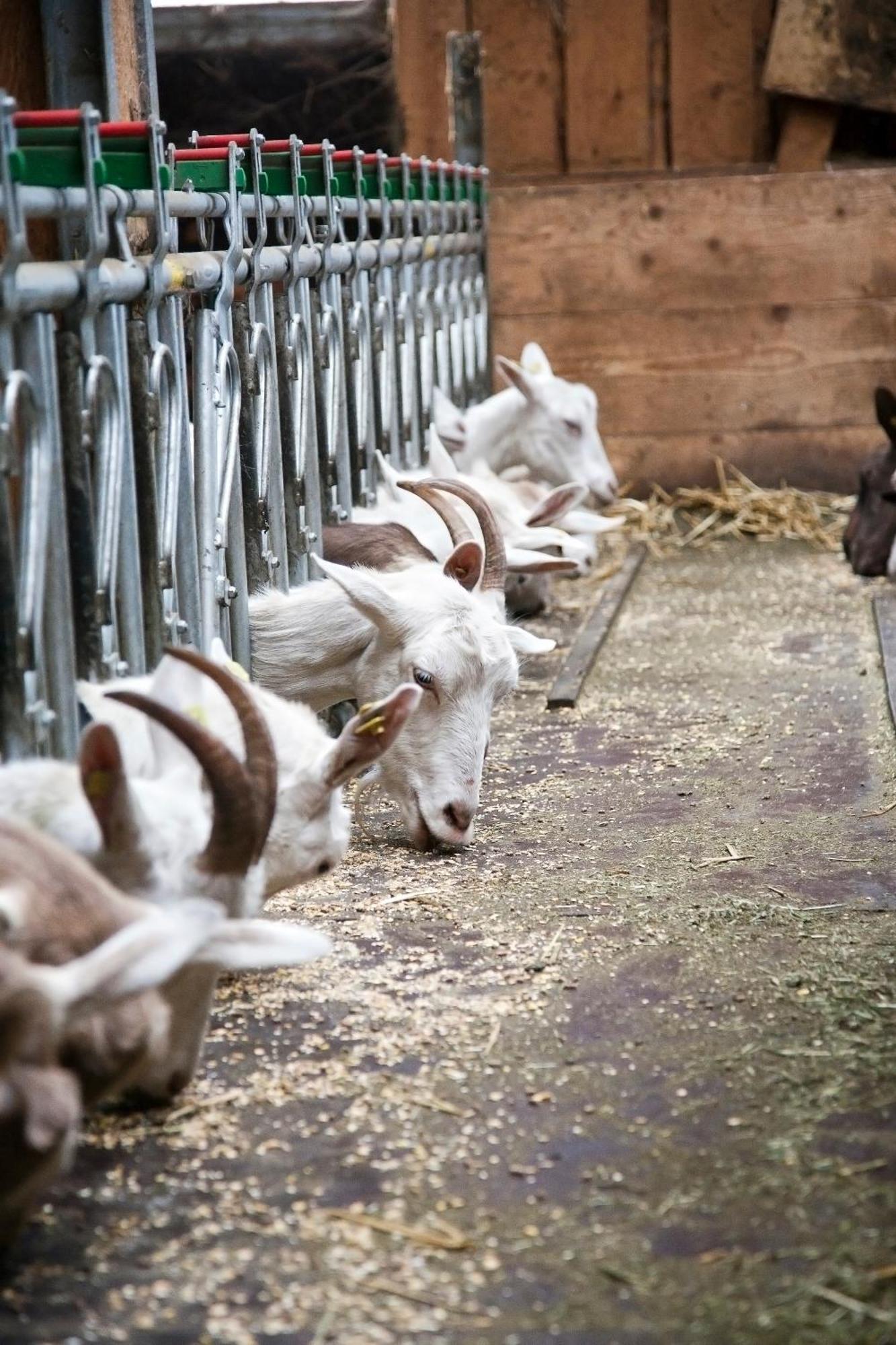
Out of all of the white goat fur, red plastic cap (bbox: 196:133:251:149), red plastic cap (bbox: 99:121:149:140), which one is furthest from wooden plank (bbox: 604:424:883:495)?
red plastic cap (bbox: 99:121:149:140)

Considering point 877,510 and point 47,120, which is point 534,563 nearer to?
point 47,120

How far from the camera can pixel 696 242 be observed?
31.6ft

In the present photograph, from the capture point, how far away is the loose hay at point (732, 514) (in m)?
9.21

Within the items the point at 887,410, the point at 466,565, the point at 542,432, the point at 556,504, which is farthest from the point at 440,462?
the point at 887,410

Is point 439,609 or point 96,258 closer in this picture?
point 96,258

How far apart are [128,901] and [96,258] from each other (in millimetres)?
1356

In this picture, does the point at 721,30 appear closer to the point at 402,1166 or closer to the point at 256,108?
the point at 256,108

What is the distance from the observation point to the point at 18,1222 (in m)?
2.31

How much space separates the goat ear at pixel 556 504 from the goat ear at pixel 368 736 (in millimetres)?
3389

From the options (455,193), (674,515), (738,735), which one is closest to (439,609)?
(738,735)

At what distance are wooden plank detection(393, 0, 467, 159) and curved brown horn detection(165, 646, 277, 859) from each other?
854 cm

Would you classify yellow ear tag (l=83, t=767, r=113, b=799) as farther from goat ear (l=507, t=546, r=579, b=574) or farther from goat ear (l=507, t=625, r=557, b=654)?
goat ear (l=507, t=546, r=579, b=574)

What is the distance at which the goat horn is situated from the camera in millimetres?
5027

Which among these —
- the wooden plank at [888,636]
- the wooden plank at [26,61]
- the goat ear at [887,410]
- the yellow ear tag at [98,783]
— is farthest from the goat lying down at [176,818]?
the goat ear at [887,410]
